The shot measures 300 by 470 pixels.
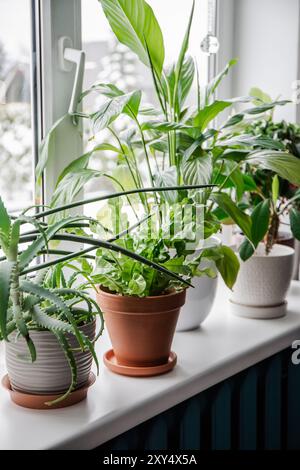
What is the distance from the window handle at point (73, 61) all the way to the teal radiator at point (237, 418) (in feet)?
2.10

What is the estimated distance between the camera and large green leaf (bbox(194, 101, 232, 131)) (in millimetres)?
1270

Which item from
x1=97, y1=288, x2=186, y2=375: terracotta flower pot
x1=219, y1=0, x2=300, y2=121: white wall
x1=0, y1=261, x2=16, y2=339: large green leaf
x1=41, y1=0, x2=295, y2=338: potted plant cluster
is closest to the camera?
x1=0, y1=261, x2=16, y2=339: large green leaf

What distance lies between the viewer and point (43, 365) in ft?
3.21

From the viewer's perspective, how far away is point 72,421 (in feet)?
3.20

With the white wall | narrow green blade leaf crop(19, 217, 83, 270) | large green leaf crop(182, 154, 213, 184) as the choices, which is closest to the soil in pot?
narrow green blade leaf crop(19, 217, 83, 270)

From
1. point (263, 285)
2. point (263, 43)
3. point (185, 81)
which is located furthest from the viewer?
point (263, 43)

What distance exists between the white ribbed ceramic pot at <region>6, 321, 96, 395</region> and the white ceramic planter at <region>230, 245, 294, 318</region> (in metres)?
0.54

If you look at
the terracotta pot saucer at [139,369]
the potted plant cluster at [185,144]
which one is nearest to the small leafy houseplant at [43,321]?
the terracotta pot saucer at [139,369]

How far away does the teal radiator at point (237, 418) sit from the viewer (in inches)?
48.7

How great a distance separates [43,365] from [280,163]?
23.3 inches

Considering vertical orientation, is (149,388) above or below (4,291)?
below

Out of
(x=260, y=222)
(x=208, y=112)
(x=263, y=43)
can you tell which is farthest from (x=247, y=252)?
(x=263, y=43)

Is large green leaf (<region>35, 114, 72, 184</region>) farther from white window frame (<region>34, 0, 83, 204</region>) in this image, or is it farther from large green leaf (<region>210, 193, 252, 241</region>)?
large green leaf (<region>210, 193, 252, 241</region>)

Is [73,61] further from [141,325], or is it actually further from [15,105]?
[141,325]
